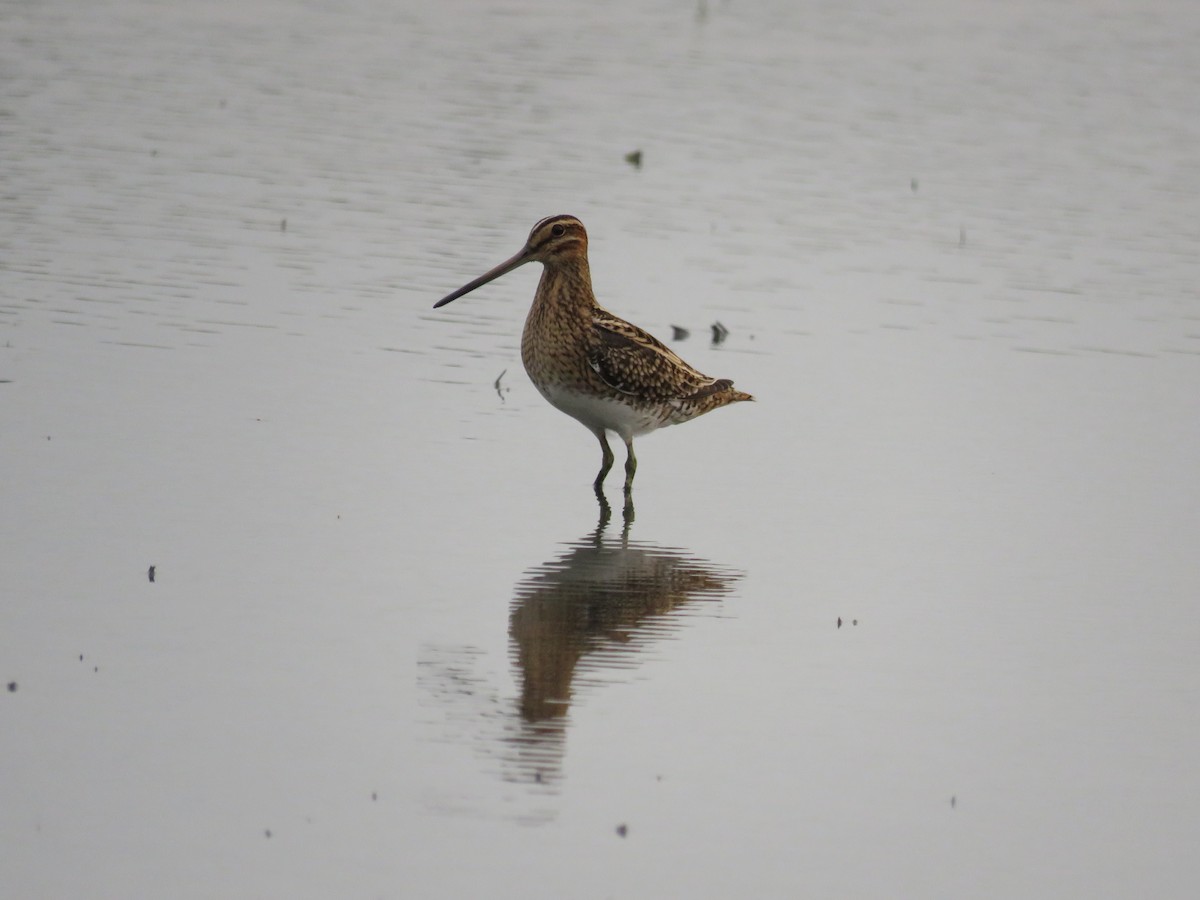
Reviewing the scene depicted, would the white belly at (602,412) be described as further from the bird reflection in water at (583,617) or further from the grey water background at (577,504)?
the bird reflection in water at (583,617)

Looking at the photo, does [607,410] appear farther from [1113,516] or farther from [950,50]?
[950,50]

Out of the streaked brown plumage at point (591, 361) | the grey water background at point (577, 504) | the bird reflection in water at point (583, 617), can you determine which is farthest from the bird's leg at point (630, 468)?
the bird reflection in water at point (583, 617)

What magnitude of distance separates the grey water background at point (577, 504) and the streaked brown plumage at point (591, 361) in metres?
0.43

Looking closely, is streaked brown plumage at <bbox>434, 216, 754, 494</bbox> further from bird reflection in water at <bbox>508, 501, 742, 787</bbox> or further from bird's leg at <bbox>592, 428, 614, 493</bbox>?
bird reflection in water at <bbox>508, 501, 742, 787</bbox>

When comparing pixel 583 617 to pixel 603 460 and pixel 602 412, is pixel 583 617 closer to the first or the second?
pixel 602 412

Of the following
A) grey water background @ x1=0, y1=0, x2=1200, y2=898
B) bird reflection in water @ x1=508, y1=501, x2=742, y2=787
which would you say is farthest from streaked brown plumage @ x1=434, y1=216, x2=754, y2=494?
bird reflection in water @ x1=508, y1=501, x2=742, y2=787

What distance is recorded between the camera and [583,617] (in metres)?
8.25

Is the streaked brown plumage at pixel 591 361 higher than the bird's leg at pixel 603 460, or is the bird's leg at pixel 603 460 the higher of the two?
the streaked brown plumage at pixel 591 361

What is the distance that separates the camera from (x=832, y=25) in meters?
28.0

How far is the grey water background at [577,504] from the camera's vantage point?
637 centimetres

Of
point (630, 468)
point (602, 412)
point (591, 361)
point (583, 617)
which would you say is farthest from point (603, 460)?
point (583, 617)

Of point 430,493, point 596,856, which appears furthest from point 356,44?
point 596,856

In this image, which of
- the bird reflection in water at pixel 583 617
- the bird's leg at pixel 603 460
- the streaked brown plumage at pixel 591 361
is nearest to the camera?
the bird reflection in water at pixel 583 617

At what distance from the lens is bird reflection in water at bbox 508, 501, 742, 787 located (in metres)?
7.01
